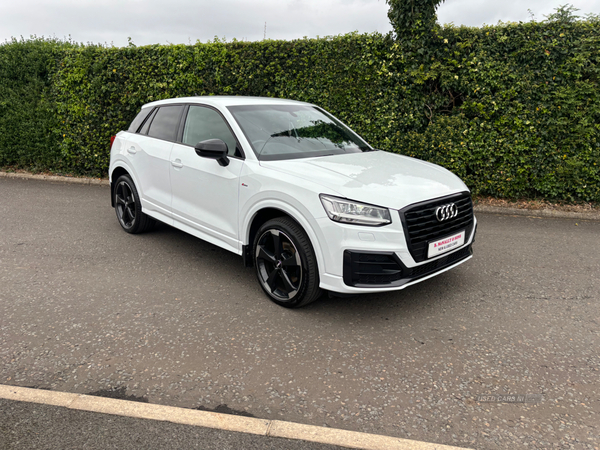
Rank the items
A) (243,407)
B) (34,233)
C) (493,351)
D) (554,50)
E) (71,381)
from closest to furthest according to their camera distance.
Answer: (243,407) → (71,381) → (493,351) → (34,233) → (554,50)

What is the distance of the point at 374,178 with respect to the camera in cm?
379

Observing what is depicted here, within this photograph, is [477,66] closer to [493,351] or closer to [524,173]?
[524,173]

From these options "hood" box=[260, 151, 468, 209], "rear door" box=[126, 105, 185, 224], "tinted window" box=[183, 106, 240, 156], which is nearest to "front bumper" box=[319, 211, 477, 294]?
"hood" box=[260, 151, 468, 209]

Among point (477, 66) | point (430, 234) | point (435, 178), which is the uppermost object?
point (477, 66)

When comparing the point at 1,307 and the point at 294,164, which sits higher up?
the point at 294,164

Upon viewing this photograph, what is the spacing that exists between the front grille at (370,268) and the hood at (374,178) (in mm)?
406

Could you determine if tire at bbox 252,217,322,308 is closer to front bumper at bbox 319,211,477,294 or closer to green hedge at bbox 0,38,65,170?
front bumper at bbox 319,211,477,294

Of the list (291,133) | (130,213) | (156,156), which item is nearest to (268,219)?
(291,133)

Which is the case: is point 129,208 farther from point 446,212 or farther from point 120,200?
point 446,212

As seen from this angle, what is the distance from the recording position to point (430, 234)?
3631 mm

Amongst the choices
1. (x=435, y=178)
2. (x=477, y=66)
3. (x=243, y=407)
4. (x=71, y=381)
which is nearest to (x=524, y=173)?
(x=477, y=66)

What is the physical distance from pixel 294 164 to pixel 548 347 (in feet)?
8.12

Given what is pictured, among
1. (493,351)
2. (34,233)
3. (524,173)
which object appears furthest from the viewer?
(524,173)

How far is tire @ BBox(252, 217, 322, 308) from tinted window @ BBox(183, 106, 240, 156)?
2.99 ft
